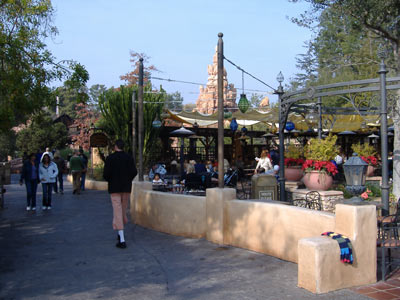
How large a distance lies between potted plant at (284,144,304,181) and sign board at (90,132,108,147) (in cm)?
960

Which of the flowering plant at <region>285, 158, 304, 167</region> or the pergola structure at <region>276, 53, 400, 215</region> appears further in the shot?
the flowering plant at <region>285, 158, 304, 167</region>

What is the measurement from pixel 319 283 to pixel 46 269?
3518 mm

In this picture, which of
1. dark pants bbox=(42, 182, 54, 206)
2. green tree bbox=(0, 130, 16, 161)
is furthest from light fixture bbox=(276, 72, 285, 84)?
green tree bbox=(0, 130, 16, 161)

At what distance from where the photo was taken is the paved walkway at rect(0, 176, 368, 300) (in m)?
4.69

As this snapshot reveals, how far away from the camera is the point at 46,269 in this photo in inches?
225

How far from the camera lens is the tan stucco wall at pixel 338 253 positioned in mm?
4586

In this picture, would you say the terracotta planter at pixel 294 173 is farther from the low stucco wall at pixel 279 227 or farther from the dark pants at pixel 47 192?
the dark pants at pixel 47 192

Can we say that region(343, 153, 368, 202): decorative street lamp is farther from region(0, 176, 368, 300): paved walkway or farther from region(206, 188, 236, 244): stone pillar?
region(0, 176, 368, 300): paved walkway

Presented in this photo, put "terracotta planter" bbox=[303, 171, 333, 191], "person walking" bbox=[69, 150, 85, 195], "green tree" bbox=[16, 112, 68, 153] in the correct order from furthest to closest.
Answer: "green tree" bbox=[16, 112, 68, 153] → "person walking" bbox=[69, 150, 85, 195] → "terracotta planter" bbox=[303, 171, 333, 191]

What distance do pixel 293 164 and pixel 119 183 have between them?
6.92m

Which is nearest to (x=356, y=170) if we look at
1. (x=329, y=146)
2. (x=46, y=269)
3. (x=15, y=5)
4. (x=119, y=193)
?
(x=329, y=146)

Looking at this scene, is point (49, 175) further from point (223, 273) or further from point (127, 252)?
point (223, 273)

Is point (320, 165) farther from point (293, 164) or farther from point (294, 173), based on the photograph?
point (293, 164)

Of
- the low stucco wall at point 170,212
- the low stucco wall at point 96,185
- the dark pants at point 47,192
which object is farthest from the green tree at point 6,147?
the low stucco wall at point 170,212
